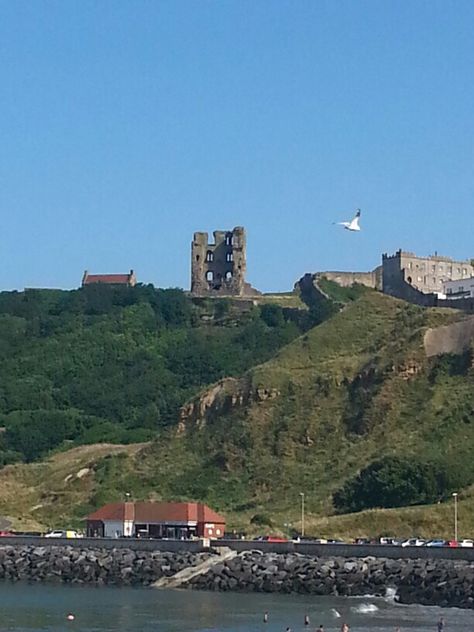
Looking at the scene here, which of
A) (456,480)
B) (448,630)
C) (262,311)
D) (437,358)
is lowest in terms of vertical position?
(448,630)

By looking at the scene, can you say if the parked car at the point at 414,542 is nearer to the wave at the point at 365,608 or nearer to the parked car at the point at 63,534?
the wave at the point at 365,608

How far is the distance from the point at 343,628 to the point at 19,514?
4914cm

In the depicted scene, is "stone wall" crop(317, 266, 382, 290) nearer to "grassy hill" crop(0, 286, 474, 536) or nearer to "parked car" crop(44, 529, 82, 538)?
"grassy hill" crop(0, 286, 474, 536)

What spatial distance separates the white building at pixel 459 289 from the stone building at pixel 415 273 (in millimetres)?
3522

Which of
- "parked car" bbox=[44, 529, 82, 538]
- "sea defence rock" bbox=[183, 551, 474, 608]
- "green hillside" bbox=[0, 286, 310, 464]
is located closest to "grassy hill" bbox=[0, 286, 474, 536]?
"parked car" bbox=[44, 529, 82, 538]

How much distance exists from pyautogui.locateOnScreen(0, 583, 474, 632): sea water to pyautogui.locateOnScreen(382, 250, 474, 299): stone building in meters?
67.5

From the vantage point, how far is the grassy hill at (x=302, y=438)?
9250 cm

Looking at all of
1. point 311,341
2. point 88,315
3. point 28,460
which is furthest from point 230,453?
point 88,315

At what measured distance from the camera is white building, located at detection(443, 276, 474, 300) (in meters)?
124

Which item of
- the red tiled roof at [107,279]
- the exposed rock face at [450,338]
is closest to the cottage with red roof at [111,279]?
the red tiled roof at [107,279]

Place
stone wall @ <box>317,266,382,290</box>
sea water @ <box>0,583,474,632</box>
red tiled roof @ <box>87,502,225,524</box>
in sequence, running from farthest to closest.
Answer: stone wall @ <box>317,266,382,290</box>
red tiled roof @ <box>87,502,225,524</box>
sea water @ <box>0,583,474,632</box>

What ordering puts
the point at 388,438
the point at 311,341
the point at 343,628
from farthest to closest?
1. the point at 311,341
2. the point at 388,438
3. the point at 343,628

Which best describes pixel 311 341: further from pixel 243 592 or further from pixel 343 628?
pixel 343 628

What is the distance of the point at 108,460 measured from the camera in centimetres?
10662
